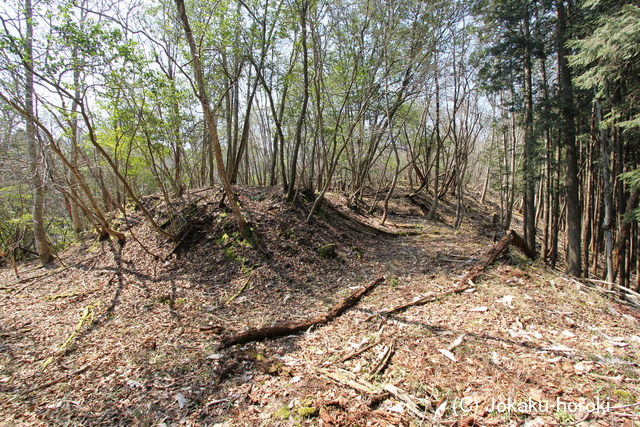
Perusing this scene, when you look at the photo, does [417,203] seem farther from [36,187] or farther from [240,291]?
[36,187]

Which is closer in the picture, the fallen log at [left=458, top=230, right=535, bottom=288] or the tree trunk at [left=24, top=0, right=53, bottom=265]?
the fallen log at [left=458, top=230, right=535, bottom=288]

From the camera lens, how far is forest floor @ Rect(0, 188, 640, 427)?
2.46 metres

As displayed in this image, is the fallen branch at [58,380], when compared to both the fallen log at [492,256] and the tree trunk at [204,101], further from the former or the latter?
the fallen log at [492,256]

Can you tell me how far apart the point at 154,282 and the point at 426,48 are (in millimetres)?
10374

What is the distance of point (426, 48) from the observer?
9.45 metres

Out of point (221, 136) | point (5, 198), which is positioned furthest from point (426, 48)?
point (5, 198)

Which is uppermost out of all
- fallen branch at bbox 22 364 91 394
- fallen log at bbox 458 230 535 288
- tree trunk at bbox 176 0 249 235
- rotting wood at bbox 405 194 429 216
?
tree trunk at bbox 176 0 249 235

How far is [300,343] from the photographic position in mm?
3680

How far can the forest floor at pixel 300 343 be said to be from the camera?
8.05ft

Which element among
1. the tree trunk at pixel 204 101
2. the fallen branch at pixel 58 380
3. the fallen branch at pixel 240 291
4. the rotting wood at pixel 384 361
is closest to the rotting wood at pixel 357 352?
the rotting wood at pixel 384 361

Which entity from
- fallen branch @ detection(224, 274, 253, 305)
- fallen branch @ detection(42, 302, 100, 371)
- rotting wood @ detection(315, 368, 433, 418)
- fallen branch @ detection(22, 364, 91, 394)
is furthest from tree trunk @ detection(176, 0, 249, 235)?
rotting wood @ detection(315, 368, 433, 418)

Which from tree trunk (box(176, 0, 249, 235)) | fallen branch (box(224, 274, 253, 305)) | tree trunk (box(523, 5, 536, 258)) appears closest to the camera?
tree trunk (box(176, 0, 249, 235))

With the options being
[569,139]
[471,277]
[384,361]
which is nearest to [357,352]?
[384,361]

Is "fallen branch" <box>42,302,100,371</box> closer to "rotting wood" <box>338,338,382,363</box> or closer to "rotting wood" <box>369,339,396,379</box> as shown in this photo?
"rotting wood" <box>338,338,382,363</box>
